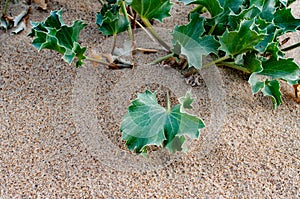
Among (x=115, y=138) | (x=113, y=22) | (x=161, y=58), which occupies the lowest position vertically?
(x=115, y=138)

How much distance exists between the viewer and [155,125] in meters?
1.19

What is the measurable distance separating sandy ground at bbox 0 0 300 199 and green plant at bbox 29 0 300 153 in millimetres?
78

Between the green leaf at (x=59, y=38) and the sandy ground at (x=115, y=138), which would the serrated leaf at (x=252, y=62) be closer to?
the sandy ground at (x=115, y=138)

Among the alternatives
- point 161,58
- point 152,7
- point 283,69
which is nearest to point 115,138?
point 161,58

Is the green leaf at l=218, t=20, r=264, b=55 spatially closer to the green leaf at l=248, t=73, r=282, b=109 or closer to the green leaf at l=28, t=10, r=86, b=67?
the green leaf at l=248, t=73, r=282, b=109

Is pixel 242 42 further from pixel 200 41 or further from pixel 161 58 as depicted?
pixel 161 58

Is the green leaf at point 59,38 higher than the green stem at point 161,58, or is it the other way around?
the green leaf at point 59,38

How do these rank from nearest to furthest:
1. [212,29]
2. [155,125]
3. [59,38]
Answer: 1. [155,125]
2. [59,38]
3. [212,29]

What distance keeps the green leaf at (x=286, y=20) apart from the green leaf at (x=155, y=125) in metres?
0.46

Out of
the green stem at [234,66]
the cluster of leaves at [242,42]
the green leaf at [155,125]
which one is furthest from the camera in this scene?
the green stem at [234,66]

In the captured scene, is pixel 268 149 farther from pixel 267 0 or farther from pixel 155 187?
pixel 267 0

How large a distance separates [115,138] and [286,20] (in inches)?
25.6

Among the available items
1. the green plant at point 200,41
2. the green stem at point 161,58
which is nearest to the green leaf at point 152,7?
the green plant at point 200,41

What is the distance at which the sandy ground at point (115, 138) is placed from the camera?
1.25 metres
